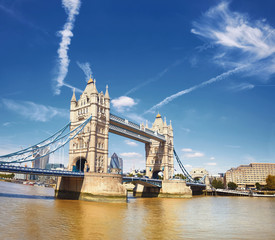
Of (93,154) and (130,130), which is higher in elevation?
(130,130)

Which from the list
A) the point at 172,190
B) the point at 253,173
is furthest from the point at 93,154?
the point at 253,173

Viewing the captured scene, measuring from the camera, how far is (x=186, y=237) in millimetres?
15438

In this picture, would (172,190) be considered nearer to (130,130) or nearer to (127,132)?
(130,130)

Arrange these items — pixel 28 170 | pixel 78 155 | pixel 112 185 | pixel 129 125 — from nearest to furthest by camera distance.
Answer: pixel 28 170
pixel 112 185
pixel 78 155
pixel 129 125

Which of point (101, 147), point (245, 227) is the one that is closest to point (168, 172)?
point (101, 147)

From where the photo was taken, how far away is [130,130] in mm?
57031

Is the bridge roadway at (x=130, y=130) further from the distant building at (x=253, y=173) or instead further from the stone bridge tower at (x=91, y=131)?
the distant building at (x=253, y=173)

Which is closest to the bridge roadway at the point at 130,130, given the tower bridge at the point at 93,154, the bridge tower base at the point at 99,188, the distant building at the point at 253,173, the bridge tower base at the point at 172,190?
the tower bridge at the point at 93,154

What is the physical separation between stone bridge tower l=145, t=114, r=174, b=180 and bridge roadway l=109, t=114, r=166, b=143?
2850mm

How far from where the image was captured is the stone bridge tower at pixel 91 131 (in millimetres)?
42719

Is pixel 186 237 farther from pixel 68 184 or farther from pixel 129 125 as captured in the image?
pixel 129 125

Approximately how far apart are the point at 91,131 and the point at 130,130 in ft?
51.5

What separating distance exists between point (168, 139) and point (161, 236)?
5479cm

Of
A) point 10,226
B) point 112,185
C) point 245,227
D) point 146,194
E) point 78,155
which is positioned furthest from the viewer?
point 146,194
